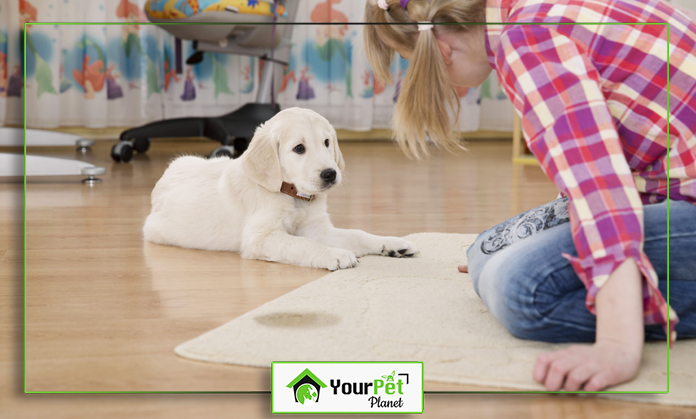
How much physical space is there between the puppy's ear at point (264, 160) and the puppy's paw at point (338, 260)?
0.62 ft

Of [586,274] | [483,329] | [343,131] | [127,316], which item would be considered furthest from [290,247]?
[586,274]

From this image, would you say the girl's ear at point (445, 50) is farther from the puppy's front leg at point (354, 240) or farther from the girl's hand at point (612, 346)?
the puppy's front leg at point (354, 240)

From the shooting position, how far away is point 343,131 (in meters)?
1.17

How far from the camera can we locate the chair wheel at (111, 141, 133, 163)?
279 centimetres

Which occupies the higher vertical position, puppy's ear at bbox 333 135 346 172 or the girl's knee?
puppy's ear at bbox 333 135 346 172

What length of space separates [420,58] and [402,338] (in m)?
0.34

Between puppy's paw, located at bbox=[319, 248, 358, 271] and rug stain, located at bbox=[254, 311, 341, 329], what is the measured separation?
353 millimetres

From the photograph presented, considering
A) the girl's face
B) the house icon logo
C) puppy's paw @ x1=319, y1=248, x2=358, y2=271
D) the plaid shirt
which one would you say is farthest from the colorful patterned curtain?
the house icon logo

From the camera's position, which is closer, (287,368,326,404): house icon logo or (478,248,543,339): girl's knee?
(287,368,326,404): house icon logo

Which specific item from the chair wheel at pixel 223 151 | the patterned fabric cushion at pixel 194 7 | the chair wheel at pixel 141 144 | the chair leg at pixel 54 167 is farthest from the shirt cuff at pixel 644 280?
the chair wheel at pixel 141 144

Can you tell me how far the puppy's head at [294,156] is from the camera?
1199mm

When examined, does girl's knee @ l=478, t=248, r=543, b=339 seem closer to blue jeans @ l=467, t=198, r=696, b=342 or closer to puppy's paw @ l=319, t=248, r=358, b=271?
blue jeans @ l=467, t=198, r=696, b=342

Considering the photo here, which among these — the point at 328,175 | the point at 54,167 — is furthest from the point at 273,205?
the point at 54,167

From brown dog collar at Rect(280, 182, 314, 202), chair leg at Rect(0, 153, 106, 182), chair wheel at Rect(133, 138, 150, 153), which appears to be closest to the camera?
brown dog collar at Rect(280, 182, 314, 202)
